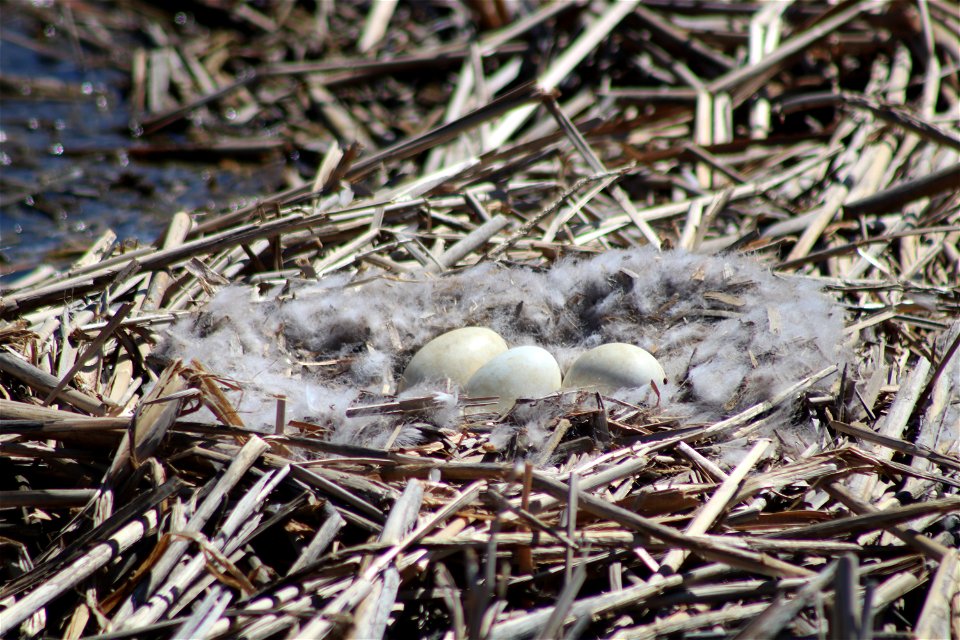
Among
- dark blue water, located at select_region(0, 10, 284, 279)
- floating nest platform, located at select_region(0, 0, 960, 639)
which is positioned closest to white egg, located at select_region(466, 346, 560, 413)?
floating nest platform, located at select_region(0, 0, 960, 639)

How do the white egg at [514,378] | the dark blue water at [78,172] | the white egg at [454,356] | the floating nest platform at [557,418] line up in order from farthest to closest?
1. the dark blue water at [78,172]
2. the white egg at [454,356]
3. the white egg at [514,378]
4. the floating nest platform at [557,418]

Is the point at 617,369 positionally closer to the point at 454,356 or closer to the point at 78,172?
the point at 454,356

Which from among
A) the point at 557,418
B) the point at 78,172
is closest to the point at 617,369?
the point at 557,418

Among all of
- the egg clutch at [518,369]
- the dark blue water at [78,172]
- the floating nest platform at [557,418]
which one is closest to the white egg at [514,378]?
the egg clutch at [518,369]

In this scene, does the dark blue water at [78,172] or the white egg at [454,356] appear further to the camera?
the dark blue water at [78,172]

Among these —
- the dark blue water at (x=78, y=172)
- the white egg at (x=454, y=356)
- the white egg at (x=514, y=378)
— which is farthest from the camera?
the dark blue water at (x=78, y=172)

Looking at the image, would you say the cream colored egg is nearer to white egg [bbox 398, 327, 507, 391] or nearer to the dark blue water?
white egg [bbox 398, 327, 507, 391]

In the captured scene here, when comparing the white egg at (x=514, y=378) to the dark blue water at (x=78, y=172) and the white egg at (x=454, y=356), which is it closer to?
the white egg at (x=454, y=356)
